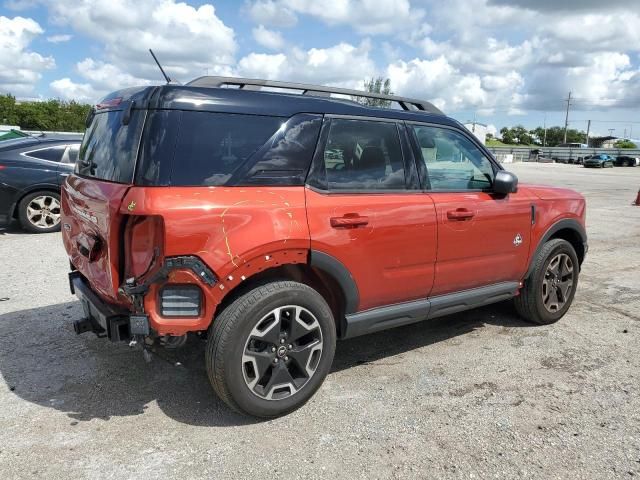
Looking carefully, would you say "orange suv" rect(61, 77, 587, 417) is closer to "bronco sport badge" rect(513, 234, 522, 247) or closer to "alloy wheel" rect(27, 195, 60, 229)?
"bronco sport badge" rect(513, 234, 522, 247)

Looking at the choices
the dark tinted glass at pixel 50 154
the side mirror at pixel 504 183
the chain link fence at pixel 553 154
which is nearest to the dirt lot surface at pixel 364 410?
the side mirror at pixel 504 183

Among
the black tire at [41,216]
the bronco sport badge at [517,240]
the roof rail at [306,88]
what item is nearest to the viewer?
the roof rail at [306,88]

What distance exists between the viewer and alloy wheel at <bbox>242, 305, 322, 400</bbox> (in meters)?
3.09

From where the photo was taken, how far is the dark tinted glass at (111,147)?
295 centimetres

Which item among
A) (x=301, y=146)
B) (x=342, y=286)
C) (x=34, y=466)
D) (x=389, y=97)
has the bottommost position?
(x=34, y=466)

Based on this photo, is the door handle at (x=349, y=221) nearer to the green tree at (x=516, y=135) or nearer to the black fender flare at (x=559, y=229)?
the black fender flare at (x=559, y=229)

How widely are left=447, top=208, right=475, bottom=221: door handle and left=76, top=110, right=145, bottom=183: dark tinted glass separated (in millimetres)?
2164

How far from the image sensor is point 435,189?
3.89 meters

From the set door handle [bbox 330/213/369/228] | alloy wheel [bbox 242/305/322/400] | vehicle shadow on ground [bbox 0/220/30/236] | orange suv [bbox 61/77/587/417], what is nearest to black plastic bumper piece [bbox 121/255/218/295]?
orange suv [bbox 61/77/587/417]

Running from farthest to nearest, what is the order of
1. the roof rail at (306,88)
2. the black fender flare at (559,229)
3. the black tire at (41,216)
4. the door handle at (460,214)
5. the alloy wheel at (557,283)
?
the black tire at (41,216), the alloy wheel at (557,283), the black fender flare at (559,229), the door handle at (460,214), the roof rail at (306,88)

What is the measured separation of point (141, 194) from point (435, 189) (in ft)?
6.84

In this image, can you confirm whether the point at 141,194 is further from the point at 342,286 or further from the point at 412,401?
the point at 412,401

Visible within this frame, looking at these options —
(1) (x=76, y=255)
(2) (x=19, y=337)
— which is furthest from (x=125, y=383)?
(2) (x=19, y=337)

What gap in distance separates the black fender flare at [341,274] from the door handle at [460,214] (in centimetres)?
95
